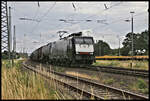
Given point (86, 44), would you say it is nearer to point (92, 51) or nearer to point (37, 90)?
point (92, 51)

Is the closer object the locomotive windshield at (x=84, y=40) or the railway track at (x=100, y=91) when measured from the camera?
the railway track at (x=100, y=91)

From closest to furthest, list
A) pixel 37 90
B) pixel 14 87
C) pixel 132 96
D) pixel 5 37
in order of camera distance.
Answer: pixel 37 90 → pixel 14 87 → pixel 132 96 → pixel 5 37

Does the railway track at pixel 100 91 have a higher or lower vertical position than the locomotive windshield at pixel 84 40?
lower

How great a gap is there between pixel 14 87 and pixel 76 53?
18892 millimetres

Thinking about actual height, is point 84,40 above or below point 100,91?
above

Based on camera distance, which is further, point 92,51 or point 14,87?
point 92,51

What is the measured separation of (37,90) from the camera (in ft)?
16.1

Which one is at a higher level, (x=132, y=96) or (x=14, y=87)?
(x=14, y=87)

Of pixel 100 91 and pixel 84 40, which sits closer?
pixel 100 91

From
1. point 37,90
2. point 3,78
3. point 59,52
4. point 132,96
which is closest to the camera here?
point 37,90

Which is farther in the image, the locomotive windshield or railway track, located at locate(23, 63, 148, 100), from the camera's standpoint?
the locomotive windshield

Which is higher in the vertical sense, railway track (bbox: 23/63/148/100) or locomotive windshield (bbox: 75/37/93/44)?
locomotive windshield (bbox: 75/37/93/44)

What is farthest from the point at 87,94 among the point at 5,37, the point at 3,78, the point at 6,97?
the point at 5,37

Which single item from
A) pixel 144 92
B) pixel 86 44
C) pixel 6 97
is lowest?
pixel 144 92
